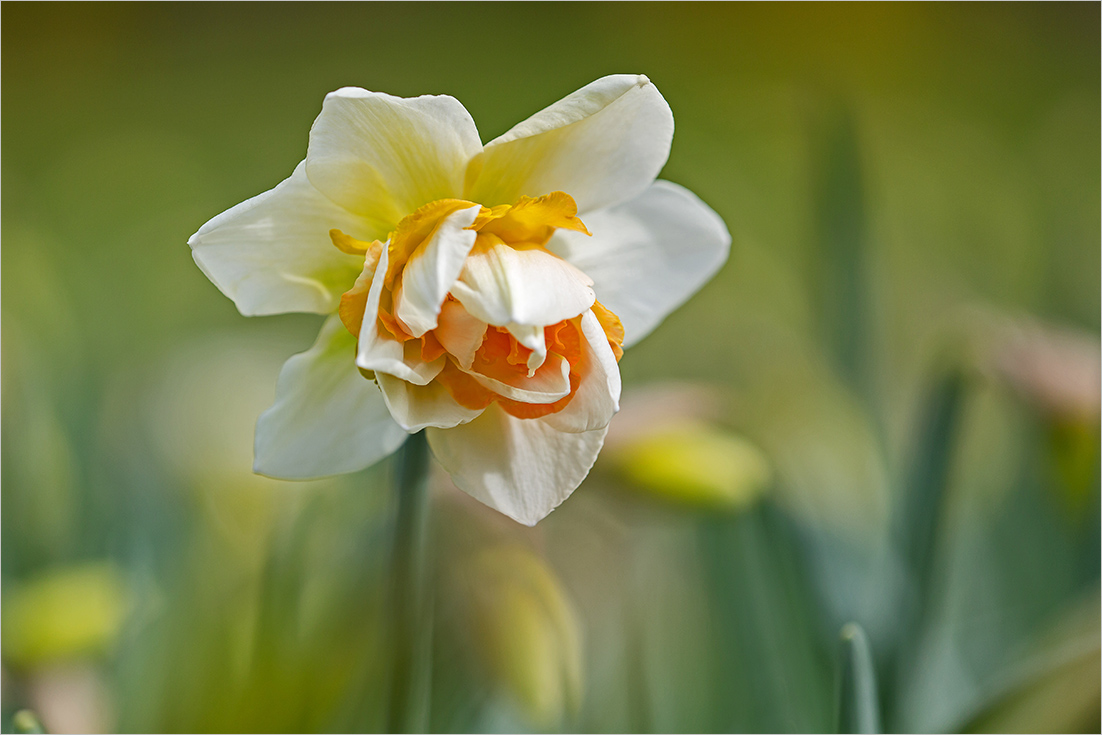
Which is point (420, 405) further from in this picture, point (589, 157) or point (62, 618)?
point (62, 618)

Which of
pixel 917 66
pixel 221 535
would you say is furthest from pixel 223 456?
pixel 917 66

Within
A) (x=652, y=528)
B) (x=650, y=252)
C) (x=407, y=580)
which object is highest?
(x=650, y=252)

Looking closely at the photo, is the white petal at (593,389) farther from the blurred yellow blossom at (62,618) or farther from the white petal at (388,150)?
the blurred yellow blossom at (62,618)

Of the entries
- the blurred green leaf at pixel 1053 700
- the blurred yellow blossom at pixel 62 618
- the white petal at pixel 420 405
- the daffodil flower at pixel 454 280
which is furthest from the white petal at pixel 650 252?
the blurred yellow blossom at pixel 62 618

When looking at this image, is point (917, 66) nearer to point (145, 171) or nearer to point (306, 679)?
point (145, 171)

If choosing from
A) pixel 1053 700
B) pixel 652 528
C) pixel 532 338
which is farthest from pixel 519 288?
pixel 652 528

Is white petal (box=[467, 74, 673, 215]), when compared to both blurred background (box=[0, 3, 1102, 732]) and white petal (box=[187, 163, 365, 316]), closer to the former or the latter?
white petal (box=[187, 163, 365, 316])
